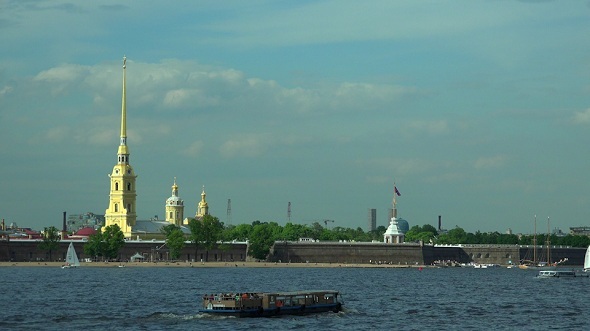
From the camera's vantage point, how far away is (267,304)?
254ft

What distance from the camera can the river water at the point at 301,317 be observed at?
2938 inches

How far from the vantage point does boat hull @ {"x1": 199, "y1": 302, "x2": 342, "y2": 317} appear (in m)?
76.0

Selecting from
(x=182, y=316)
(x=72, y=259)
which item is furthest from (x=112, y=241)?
(x=182, y=316)

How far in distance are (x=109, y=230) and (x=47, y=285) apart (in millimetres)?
73239

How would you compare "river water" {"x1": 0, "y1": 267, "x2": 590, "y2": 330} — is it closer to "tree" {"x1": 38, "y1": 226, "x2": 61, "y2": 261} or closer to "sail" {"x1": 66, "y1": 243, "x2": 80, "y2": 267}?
"sail" {"x1": 66, "y1": 243, "x2": 80, "y2": 267}

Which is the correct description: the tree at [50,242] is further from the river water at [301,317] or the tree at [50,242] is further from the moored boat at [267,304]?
the moored boat at [267,304]

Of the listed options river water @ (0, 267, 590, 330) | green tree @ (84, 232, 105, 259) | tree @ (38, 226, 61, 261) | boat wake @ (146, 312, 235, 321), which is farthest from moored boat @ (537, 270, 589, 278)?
boat wake @ (146, 312, 235, 321)

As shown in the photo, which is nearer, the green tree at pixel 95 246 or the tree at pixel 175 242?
the green tree at pixel 95 246

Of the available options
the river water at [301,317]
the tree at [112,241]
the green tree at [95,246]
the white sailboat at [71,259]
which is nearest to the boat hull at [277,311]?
the river water at [301,317]

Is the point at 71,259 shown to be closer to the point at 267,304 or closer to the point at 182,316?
the point at 182,316

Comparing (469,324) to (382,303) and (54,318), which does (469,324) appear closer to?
(382,303)

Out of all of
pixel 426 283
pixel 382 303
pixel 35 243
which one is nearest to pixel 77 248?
pixel 35 243

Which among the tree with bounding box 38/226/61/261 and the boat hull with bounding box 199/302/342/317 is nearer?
the boat hull with bounding box 199/302/342/317

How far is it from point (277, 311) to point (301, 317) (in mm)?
1699
